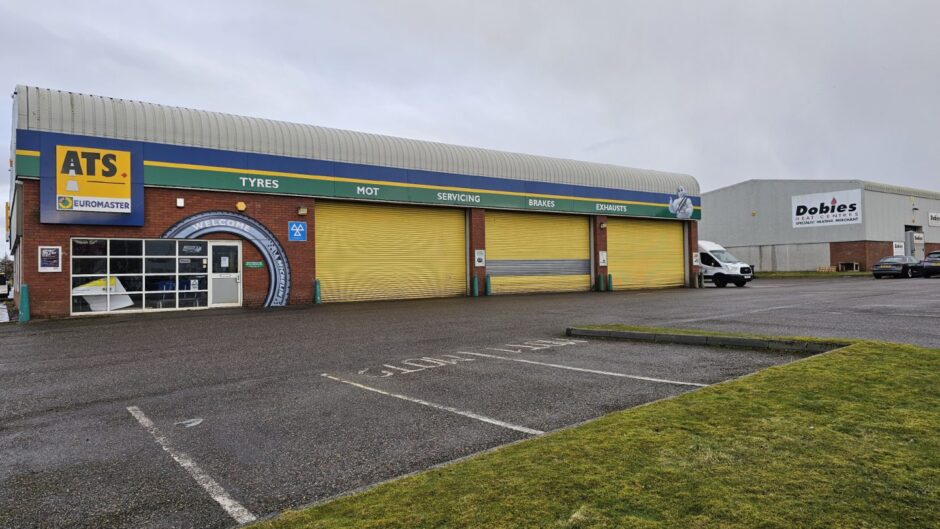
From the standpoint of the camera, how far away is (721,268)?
3055 cm

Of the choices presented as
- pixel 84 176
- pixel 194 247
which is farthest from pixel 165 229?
pixel 84 176

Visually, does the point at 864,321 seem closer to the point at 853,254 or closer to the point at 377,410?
the point at 377,410

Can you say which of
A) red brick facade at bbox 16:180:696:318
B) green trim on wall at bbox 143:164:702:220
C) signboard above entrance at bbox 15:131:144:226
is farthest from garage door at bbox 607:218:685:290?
signboard above entrance at bbox 15:131:144:226

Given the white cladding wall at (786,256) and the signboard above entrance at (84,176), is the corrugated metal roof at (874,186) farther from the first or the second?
the signboard above entrance at (84,176)

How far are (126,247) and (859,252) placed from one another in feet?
159

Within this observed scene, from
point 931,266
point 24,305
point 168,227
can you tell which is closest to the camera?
point 24,305

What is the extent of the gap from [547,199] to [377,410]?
21.0 m

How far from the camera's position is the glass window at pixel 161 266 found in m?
16.6

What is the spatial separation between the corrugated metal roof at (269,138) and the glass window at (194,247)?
10.1 ft

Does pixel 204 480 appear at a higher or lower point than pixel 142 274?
lower

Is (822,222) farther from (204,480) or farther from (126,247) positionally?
(204,480)

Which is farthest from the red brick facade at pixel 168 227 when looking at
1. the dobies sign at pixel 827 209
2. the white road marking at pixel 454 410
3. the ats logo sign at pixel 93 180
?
the dobies sign at pixel 827 209

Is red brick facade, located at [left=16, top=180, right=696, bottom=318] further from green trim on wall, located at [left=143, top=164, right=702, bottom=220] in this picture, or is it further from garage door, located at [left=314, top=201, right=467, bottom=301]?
garage door, located at [left=314, top=201, right=467, bottom=301]

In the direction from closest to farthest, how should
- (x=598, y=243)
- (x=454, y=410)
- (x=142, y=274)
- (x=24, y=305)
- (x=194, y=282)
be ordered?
(x=454, y=410)
(x=24, y=305)
(x=142, y=274)
(x=194, y=282)
(x=598, y=243)
